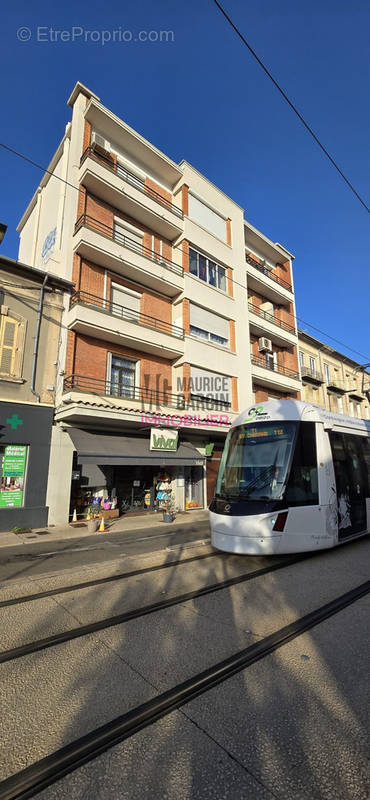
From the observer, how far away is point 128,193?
15.1m

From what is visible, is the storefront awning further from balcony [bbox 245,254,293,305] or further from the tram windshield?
balcony [bbox 245,254,293,305]

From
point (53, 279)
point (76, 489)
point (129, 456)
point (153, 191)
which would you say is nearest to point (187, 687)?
point (129, 456)

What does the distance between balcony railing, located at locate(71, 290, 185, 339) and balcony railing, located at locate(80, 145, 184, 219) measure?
19.2 feet

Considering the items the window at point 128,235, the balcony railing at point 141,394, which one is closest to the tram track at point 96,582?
the balcony railing at point 141,394

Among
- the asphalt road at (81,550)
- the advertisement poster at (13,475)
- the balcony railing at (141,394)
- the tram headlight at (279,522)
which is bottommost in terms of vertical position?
the asphalt road at (81,550)

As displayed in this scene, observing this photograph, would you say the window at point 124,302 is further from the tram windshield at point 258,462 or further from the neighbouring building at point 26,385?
the tram windshield at point 258,462

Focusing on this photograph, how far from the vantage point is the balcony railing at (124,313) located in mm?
13125

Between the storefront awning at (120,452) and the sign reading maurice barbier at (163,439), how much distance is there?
22 centimetres

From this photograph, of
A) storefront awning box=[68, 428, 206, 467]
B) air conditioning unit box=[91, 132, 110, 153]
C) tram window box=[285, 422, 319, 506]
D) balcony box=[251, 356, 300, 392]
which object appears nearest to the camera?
tram window box=[285, 422, 319, 506]

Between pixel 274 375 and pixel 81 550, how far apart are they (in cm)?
1534

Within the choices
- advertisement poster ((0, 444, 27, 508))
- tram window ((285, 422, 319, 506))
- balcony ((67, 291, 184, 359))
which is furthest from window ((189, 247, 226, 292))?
tram window ((285, 422, 319, 506))

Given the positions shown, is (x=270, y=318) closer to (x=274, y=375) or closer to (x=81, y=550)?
(x=274, y=375)

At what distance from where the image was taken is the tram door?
711 centimetres

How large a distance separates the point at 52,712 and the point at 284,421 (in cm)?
551
